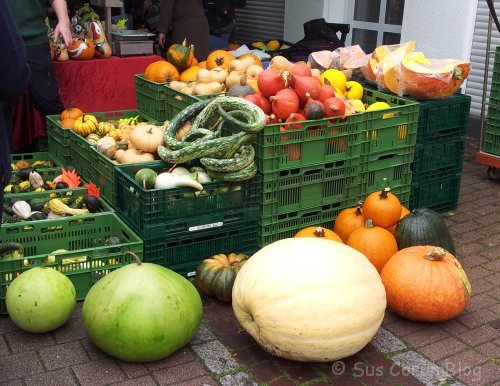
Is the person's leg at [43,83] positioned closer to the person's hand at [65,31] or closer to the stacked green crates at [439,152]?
the person's hand at [65,31]

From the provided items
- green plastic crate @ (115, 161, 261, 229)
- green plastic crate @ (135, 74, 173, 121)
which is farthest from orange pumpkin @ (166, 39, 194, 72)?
green plastic crate @ (115, 161, 261, 229)

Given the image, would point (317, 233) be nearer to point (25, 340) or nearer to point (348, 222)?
point (348, 222)

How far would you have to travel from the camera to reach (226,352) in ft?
13.6

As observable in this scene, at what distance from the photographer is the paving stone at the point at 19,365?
153 inches

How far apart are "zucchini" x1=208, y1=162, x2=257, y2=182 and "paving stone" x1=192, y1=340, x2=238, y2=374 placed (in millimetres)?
1147

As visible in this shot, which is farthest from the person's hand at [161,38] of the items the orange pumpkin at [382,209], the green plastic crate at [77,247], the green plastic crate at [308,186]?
the orange pumpkin at [382,209]

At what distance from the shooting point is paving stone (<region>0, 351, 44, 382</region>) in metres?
3.89

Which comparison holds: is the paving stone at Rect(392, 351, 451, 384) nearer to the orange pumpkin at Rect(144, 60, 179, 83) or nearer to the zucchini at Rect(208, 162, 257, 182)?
the zucchini at Rect(208, 162, 257, 182)

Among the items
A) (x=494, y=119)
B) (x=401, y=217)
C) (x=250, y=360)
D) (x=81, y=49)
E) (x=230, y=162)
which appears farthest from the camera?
(x=81, y=49)

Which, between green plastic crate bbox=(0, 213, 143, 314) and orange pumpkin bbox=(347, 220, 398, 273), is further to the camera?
orange pumpkin bbox=(347, 220, 398, 273)

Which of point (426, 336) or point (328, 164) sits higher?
point (328, 164)

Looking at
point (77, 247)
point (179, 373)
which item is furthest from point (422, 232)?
point (77, 247)

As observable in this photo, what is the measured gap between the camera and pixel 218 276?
15.3ft

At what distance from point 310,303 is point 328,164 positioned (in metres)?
1.80
